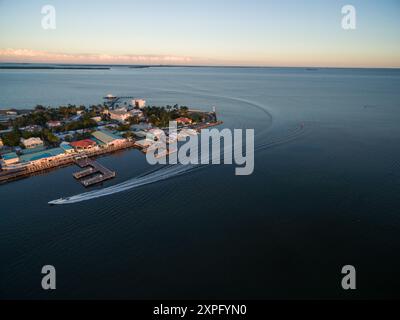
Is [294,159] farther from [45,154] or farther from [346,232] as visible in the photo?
[45,154]

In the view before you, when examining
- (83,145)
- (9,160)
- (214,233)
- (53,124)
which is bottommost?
(214,233)

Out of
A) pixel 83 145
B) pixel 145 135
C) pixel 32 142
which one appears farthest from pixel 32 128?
pixel 145 135

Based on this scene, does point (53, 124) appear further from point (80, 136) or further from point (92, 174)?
point (92, 174)

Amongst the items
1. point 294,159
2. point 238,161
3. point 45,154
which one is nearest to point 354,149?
point 294,159

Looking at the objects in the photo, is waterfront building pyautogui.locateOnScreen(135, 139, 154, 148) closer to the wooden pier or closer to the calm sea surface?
the wooden pier

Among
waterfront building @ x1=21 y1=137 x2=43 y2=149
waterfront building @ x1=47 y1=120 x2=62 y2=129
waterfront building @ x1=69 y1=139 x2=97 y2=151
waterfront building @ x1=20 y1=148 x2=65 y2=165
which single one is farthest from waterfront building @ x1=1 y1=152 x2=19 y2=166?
waterfront building @ x1=47 y1=120 x2=62 y2=129

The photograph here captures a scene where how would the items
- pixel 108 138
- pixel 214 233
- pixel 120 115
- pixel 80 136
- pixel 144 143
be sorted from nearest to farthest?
pixel 214 233 < pixel 144 143 < pixel 108 138 < pixel 80 136 < pixel 120 115

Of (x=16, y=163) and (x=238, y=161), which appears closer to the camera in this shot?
(x=16, y=163)

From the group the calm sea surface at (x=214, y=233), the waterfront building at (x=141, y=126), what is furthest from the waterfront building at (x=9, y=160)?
the waterfront building at (x=141, y=126)

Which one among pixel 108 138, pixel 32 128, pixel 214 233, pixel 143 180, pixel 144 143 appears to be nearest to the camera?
pixel 214 233
